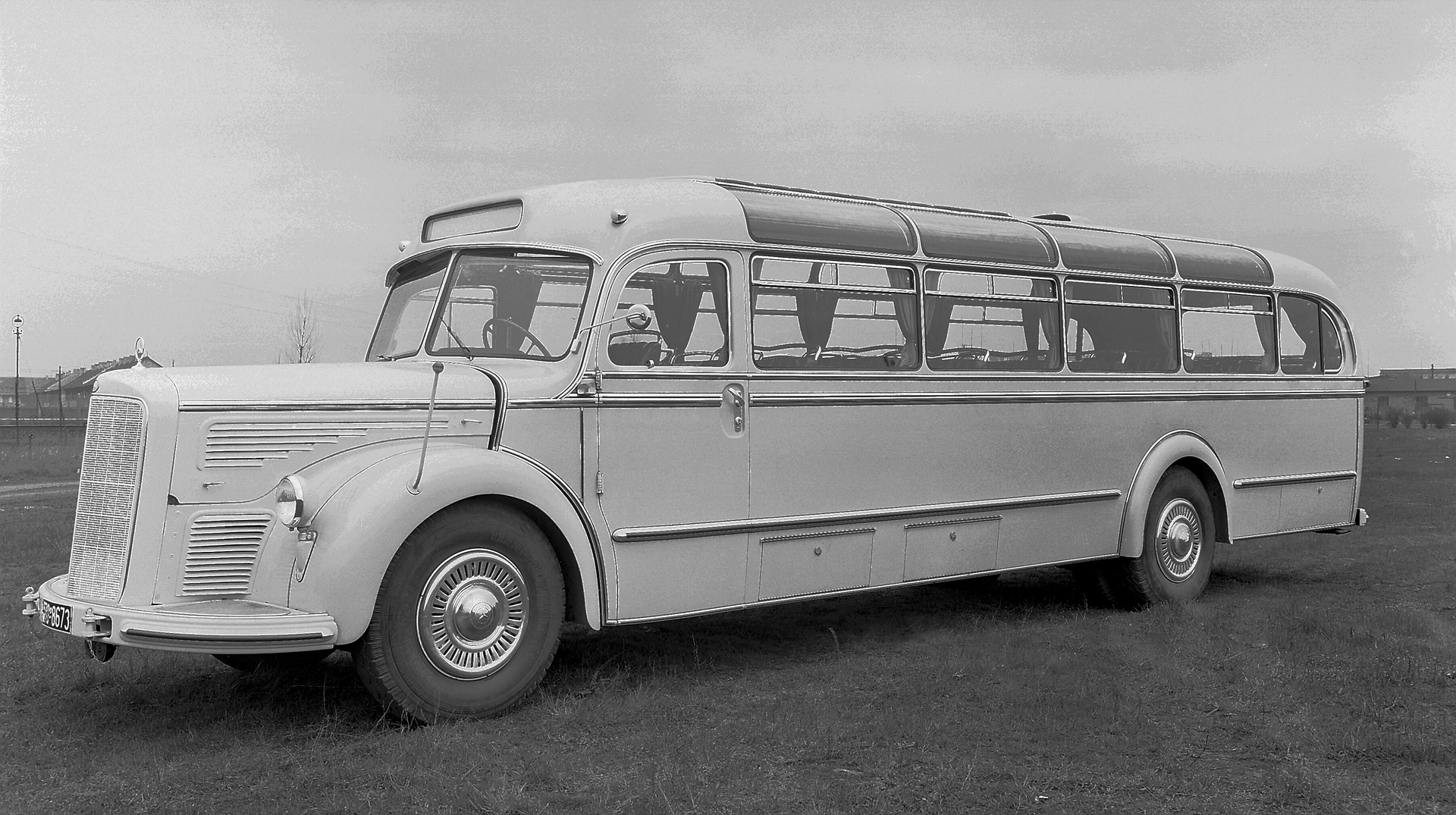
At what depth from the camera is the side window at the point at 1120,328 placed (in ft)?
31.7

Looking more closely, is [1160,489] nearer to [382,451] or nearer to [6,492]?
[382,451]

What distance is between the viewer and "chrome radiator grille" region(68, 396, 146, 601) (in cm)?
595

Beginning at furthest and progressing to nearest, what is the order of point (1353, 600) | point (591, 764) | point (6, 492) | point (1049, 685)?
1. point (6, 492)
2. point (1353, 600)
3. point (1049, 685)
4. point (591, 764)

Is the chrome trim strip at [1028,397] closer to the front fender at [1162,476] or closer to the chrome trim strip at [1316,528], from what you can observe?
the front fender at [1162,476]

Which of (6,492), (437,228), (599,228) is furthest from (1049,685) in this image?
(6,492)

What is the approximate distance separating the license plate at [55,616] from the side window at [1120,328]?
6429 mm

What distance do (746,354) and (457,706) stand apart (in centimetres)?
247

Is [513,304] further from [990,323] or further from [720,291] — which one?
[990,323]

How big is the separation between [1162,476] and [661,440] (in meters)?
4.63

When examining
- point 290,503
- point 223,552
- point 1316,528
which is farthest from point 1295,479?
point 223,552

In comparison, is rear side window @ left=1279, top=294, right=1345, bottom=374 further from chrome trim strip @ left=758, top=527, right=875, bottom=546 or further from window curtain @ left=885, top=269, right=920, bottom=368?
chrome trim strip @ left=758, top=527, right=875, bottom=546

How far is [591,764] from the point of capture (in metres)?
5.61

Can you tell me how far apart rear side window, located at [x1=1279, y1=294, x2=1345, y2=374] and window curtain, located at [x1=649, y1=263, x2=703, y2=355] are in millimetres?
5981

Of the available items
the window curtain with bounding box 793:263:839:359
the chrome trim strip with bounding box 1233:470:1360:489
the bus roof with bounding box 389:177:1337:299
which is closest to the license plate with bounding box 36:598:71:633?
the bus roof with bounding box 389:177:1337:299
